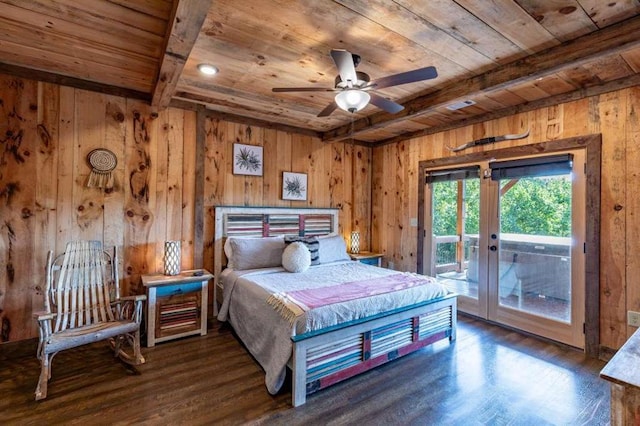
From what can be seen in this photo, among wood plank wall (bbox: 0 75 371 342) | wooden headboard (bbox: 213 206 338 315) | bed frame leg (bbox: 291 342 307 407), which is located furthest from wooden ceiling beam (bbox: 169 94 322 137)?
bed frame leg (bbox: 291 342 307 407)

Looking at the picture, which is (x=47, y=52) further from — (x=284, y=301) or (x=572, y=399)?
(x=572, y=399)

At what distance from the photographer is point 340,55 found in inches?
75.1

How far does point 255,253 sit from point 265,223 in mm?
606

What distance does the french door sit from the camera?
312cm

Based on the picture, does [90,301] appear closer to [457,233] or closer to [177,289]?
[177,289]

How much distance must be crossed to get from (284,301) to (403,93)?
7.73ft

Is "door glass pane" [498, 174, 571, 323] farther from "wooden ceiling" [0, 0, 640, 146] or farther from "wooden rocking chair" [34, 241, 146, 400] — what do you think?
"wooden rocking chair" [34, 241, 146, 400]

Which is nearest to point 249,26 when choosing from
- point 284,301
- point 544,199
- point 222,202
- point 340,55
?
point 340,55

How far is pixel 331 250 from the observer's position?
4.14 metres

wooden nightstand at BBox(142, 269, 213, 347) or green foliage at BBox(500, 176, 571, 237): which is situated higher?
green foliage at BBox(500, 176, 571, 237)

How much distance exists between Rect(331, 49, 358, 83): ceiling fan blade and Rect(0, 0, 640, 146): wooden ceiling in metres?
0.26

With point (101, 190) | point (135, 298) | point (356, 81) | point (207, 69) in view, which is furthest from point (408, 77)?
point (101, 190)

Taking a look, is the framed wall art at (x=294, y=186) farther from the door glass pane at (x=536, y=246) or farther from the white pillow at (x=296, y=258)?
the door glass pane at (x=536, y=246)

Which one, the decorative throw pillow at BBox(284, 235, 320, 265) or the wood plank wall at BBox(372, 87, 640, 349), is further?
the decorative throw pillow at BBox(284, 235, 320, 265)
